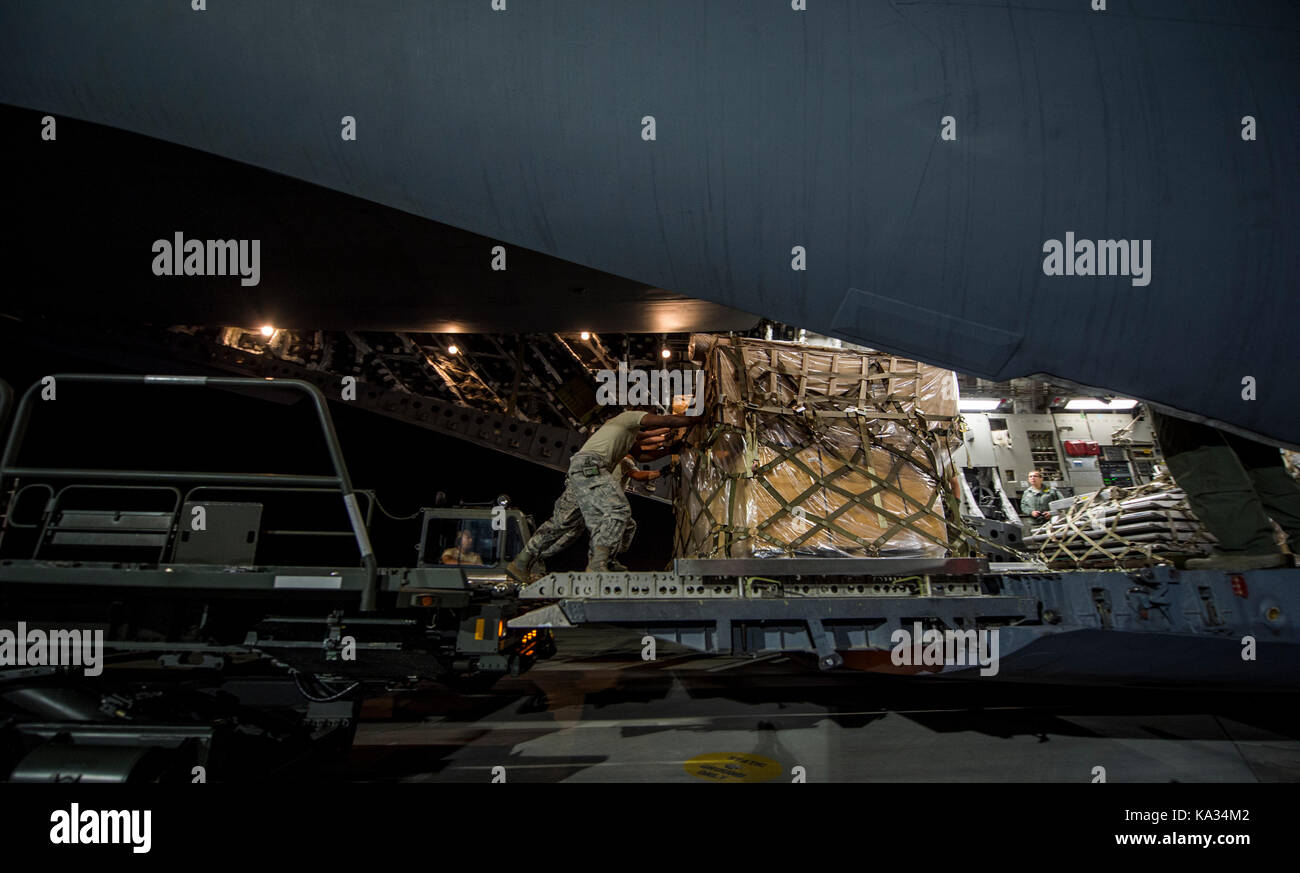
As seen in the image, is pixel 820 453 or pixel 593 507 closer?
pixel 593 507

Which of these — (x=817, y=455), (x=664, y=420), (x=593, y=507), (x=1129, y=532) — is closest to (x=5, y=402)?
(x=593, y=507)

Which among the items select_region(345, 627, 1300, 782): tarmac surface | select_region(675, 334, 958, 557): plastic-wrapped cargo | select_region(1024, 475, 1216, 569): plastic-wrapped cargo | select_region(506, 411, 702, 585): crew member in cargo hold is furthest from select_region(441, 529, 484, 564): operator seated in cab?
select_region(1024, 475, 1216, 569): plastic-wrapped cargo

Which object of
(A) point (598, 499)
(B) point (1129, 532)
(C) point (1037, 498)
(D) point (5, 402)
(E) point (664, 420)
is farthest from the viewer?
(C) point (1037, 498)

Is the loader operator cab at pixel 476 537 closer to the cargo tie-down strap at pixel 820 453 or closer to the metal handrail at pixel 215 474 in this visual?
the cargo tie-down strap at pixel 820 453

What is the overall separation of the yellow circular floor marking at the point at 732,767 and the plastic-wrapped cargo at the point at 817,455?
1.59 m

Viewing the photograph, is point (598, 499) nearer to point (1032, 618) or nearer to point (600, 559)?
point (600, 559)

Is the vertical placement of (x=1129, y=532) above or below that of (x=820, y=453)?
below

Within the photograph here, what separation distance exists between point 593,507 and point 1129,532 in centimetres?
572

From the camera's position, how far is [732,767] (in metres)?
4.25

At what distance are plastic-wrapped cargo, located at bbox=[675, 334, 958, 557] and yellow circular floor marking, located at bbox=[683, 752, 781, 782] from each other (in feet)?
5.20

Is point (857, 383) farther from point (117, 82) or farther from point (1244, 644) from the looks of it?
point (117, 82)

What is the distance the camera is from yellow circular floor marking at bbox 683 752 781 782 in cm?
402

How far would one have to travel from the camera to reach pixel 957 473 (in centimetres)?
568
